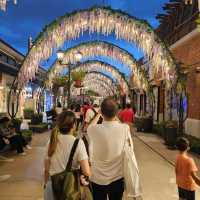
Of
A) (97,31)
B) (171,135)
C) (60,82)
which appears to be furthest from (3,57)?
(60,82)

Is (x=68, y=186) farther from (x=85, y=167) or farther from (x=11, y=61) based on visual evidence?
(x=11, y=61)

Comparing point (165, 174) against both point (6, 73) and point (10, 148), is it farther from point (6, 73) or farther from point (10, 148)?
point (6, 73)

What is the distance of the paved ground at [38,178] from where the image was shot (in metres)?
8.95

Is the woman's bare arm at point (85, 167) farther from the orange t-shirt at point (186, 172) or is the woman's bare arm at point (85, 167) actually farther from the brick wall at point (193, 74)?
the brick wall at point (193, 74)

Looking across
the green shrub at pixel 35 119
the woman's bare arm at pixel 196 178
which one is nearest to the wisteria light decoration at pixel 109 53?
the green shrub at pixel 35 119

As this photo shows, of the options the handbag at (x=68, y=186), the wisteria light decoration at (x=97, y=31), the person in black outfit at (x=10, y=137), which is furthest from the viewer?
the wisteria light decoration at (x=97, y=31)

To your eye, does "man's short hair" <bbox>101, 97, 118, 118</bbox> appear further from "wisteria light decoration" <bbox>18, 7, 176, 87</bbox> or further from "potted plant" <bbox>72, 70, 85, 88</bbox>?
"potted plant" <bbox>72, 70, 85, 88</bbox>

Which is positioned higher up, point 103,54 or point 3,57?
point 103,54

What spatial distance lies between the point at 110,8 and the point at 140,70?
1307 cm

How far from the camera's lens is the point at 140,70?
30.2 m

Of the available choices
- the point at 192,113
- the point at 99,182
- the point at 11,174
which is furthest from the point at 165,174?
the point at 192,113

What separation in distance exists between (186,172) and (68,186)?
2.32m

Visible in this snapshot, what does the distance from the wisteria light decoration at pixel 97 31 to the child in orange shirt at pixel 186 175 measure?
37.9 ft

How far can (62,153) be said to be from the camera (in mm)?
4805
